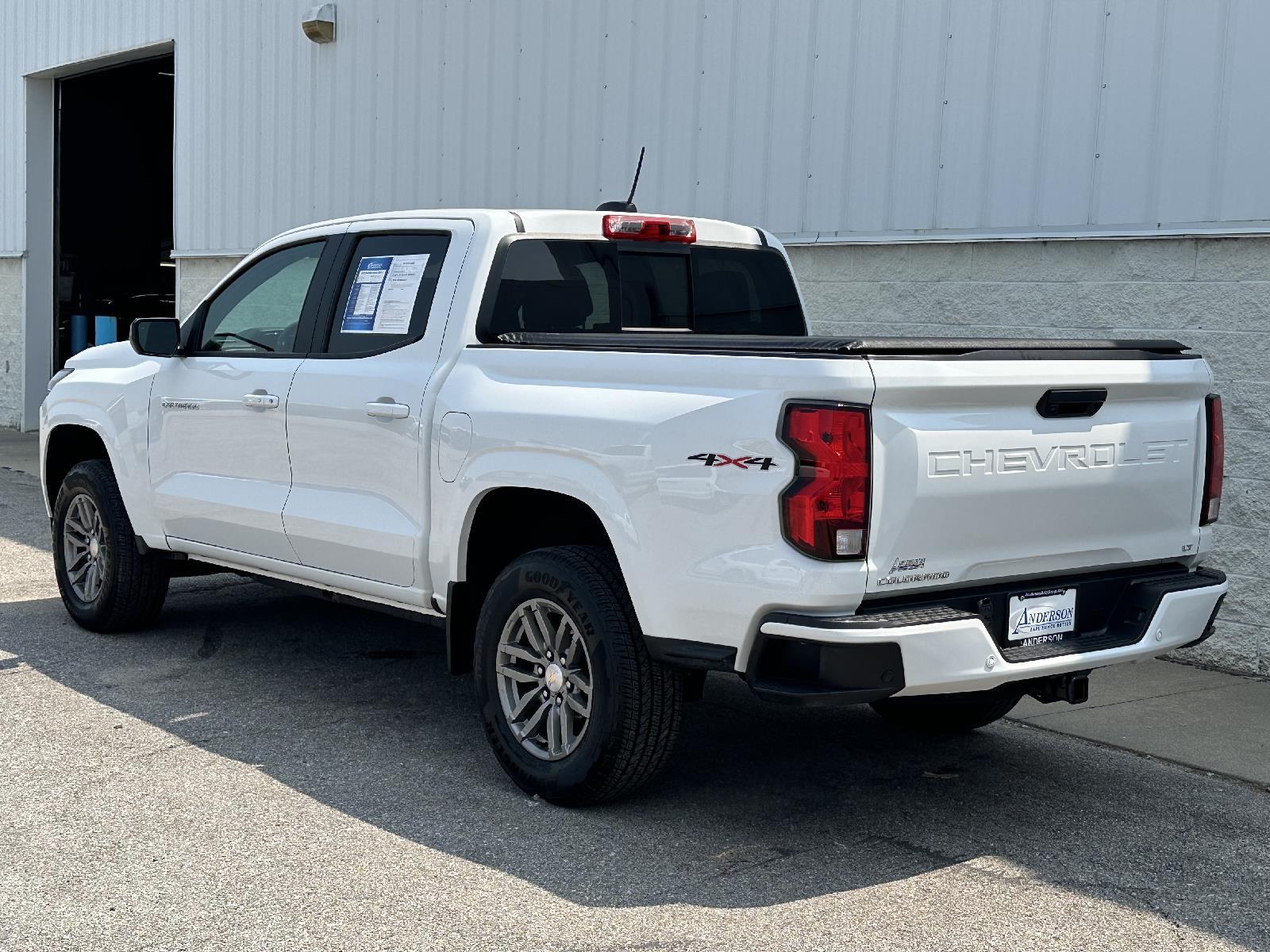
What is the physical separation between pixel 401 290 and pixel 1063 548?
8.65 ft

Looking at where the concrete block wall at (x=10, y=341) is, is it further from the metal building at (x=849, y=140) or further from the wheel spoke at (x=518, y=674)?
the wheel spoke at (x=518, y=674)

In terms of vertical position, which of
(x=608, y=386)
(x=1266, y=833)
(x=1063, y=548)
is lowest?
(x=1266, y=833)

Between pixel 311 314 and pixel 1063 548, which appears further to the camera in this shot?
pixel 311 314

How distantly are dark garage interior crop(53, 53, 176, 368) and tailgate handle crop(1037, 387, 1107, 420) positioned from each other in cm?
1513

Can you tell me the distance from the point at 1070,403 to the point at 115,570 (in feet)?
15.1

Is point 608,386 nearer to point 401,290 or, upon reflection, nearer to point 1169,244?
point 401,290

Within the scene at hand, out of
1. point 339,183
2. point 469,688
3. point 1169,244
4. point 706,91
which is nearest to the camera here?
point 469,688

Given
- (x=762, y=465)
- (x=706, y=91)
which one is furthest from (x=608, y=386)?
(x=706, y=91)

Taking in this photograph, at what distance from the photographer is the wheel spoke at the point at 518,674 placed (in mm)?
5094

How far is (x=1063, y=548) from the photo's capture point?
15.3ft

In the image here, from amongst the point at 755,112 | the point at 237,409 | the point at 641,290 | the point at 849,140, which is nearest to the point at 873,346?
the point at 641,290

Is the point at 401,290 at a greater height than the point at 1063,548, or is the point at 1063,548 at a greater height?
the point at 401,290

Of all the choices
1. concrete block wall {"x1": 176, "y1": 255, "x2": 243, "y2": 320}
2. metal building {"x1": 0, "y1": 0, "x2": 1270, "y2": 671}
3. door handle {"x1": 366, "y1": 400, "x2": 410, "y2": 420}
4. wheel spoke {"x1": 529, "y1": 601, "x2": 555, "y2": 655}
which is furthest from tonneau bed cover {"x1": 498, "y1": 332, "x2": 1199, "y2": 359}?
concrete block wall {"x1": 176, "y1": 255, "x2": 243, "y2": 320}

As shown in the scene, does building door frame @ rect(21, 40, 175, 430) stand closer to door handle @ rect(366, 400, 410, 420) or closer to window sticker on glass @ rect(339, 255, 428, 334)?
window sticker on glass @ rect(339, 255, 428, 334)
